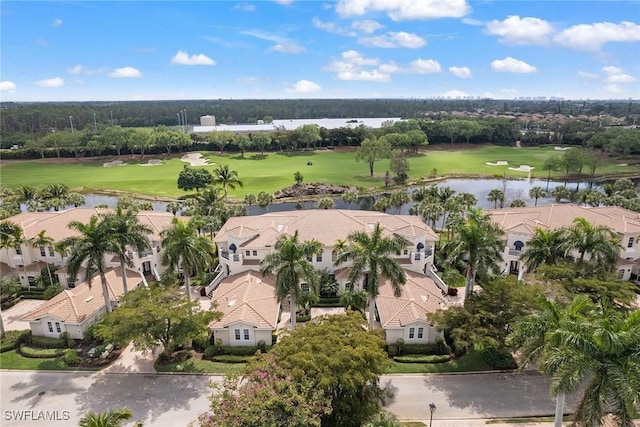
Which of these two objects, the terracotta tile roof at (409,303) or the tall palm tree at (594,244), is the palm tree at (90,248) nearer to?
the terracotta tile roof at (409,303)

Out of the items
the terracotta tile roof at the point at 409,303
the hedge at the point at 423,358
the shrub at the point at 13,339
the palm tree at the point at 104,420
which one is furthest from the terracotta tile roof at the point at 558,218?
the shrub at the point at 13,339

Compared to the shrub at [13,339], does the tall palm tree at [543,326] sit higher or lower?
higher

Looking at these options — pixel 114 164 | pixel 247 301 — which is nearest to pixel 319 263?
pixel 247 301

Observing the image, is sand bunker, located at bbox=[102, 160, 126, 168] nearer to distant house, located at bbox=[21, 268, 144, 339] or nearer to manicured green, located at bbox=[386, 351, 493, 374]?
distant house, located at bbox=[21, 268, 144, 339]

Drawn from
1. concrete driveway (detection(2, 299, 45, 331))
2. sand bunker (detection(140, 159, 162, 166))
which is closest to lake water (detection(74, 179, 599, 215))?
sand bunker (detection(140, 159, 162, 166))

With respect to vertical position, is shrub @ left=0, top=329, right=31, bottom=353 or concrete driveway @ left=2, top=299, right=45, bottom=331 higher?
shrub @ left=0, top=329, right=31, bottom=353
